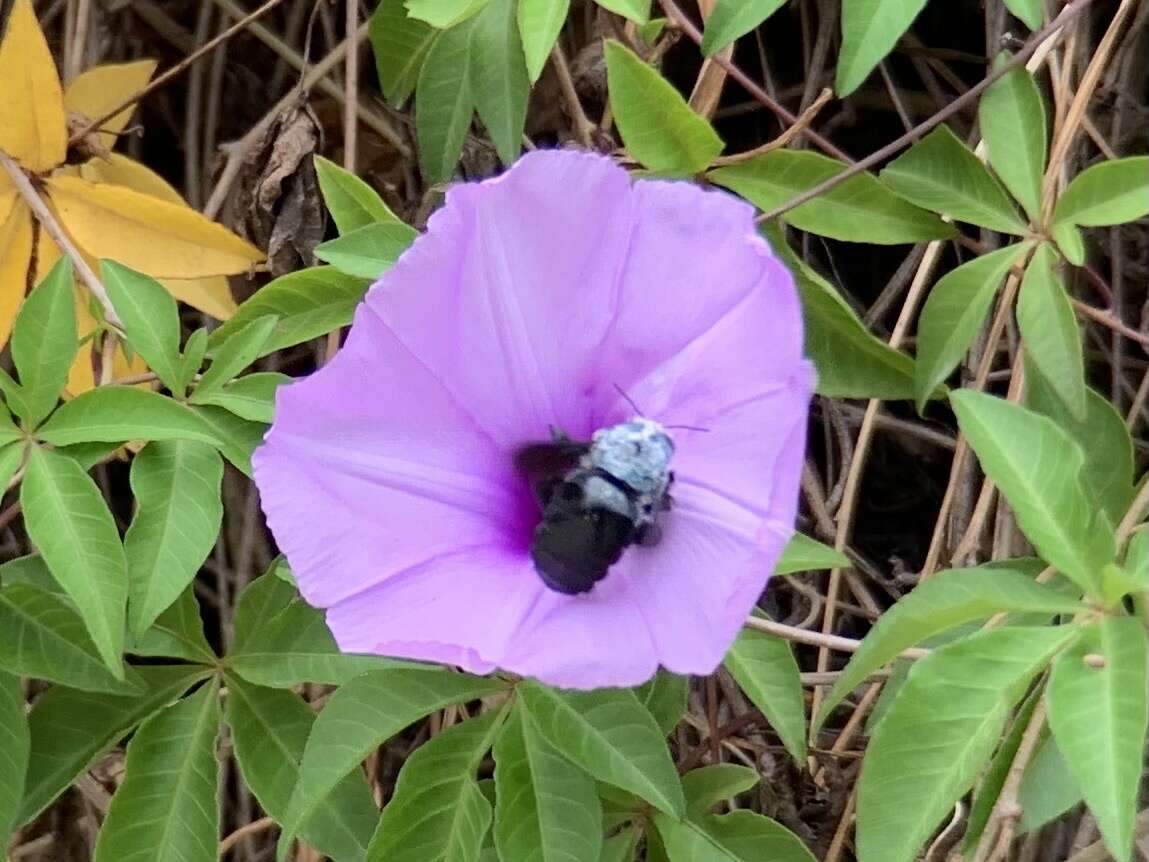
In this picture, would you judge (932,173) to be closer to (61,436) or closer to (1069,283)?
(1069,283)

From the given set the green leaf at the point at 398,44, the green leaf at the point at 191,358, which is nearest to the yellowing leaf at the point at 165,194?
the green leaf at the point at 398,44

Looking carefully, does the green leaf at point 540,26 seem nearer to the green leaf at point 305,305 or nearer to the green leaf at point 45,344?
the green leaf at point 305,305

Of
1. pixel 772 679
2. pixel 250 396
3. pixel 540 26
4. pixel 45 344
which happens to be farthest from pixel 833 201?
pixel 45 344

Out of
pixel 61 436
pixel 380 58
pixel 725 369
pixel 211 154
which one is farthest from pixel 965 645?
pixel 211 154

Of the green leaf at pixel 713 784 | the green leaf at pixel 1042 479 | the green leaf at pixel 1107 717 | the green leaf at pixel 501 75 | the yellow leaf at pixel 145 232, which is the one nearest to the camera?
the green leaf at pixel 1107 717

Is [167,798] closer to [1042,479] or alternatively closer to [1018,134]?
[1042,479]
